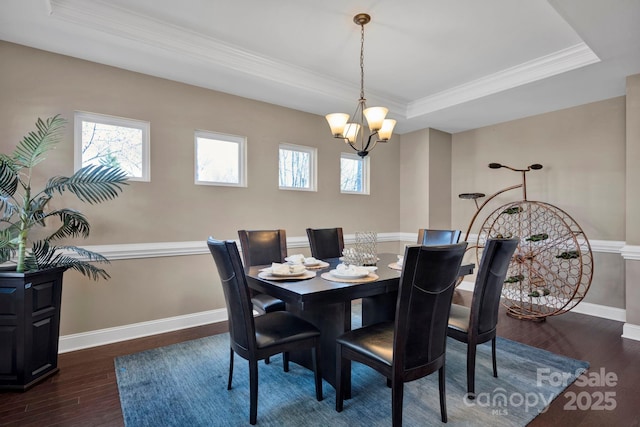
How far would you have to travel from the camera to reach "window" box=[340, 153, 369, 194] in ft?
16.3

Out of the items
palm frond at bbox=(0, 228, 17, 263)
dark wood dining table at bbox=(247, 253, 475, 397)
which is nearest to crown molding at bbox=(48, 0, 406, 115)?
palm frond at bbox=(0, 228, 17, 263)

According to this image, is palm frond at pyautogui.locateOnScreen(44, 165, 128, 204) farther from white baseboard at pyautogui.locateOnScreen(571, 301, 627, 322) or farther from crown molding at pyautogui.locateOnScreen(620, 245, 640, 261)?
white baseboard at pyautogui.locateOnScreen(571, 301, 627, 322)

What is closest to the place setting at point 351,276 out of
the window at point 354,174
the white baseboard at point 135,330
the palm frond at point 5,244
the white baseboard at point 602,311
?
the white baseboard at point 135,330

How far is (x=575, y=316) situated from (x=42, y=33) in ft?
19.6

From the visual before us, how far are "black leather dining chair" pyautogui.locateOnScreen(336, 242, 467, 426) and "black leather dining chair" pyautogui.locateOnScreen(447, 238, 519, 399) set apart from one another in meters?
0.41

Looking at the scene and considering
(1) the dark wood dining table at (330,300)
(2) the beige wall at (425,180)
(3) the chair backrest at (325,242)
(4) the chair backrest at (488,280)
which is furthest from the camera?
(2) the beige wall at (425,180)

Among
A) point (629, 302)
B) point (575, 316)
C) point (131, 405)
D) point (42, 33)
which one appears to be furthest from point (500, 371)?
point (42, 33)

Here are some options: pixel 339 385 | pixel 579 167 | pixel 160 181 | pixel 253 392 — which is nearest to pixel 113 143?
pixel 160 181

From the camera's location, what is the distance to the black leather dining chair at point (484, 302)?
2.09m

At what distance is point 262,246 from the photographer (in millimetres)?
3129

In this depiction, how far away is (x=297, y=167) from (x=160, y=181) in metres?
1.74

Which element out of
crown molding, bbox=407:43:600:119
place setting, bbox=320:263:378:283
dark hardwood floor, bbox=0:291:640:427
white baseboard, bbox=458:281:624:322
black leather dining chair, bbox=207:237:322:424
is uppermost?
crown molding, bbox=407:43:600:119

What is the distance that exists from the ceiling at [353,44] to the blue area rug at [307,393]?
2643mm

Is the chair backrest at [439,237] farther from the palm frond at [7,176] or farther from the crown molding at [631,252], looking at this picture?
the palm frond at [7,176]
